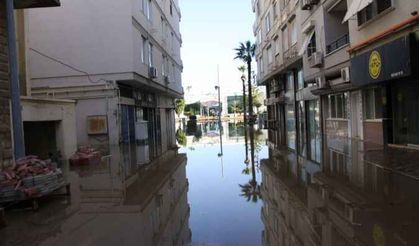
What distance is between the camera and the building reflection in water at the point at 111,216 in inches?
276

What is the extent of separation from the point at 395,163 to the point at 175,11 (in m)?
43.0

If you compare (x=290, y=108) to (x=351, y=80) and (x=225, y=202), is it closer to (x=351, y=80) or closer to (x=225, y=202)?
(x=351, y=80)

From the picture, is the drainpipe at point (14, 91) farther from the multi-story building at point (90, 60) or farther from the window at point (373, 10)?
the multi-story building at point (90, 60)

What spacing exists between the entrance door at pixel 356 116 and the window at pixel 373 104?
662 mm

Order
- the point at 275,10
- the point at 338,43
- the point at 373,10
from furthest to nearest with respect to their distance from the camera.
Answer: the point at 275,10 < the point at 338,43 < the point at 373,10

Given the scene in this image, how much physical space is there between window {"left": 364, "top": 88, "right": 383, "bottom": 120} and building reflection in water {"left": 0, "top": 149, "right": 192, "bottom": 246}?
959 cm

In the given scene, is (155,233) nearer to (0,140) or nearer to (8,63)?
(0,140)

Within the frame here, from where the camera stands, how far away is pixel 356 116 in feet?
74.9

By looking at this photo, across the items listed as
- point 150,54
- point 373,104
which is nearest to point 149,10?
point 150,54

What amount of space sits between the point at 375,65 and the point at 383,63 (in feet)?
2.87

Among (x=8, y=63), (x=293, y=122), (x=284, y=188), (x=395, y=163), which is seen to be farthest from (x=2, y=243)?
(x=293, y=122)

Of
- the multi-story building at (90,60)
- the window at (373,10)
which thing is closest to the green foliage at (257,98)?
the multi-story building at (90,60)

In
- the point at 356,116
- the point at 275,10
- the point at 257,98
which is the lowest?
the point at 356,116

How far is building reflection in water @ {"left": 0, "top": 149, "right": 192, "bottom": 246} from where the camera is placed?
7.00 metres
